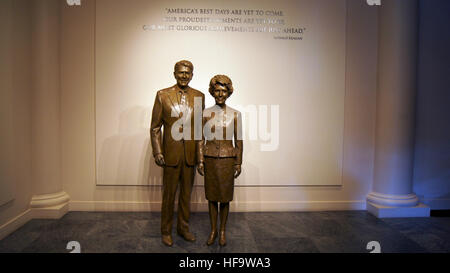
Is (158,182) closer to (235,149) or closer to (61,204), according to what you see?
(61,204)

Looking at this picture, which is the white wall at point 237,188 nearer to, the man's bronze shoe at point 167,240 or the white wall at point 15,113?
the white wall at point 15,113

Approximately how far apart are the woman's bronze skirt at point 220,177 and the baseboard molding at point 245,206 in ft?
4.12

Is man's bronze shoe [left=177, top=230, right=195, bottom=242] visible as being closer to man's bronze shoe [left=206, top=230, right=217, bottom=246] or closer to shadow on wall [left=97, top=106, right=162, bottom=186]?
man's bronze shoe [left=206, top=230, right=217, bottom=246]

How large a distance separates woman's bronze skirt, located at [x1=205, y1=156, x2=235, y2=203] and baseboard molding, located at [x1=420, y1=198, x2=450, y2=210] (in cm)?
331

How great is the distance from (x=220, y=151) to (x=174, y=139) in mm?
530

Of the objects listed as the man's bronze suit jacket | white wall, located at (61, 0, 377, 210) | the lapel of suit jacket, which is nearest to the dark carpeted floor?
white wall, located at (61, 0, 377, 210)

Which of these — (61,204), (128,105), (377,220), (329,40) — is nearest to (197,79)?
(128,105)

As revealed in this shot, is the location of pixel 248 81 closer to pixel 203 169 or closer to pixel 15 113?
pixel 203 169

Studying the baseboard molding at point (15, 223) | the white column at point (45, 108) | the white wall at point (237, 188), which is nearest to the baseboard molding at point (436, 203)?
the white wall at point (237, 188)

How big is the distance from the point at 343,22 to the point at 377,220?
2846 mm

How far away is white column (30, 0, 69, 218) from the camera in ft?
12.3

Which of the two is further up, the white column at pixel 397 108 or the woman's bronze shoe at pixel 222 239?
the white column at pixel 397 108

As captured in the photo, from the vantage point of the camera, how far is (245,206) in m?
4.18

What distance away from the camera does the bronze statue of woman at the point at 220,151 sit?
2.94 meters
